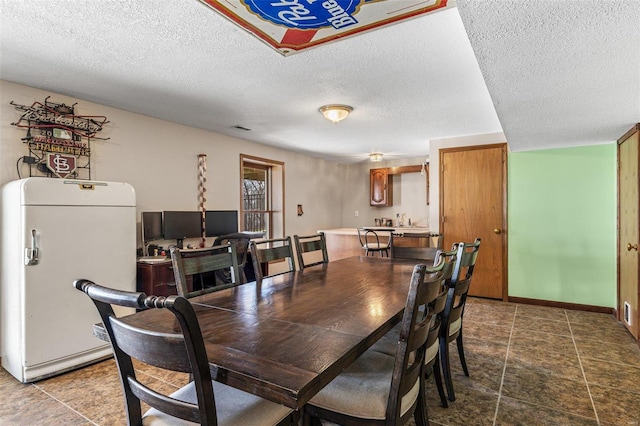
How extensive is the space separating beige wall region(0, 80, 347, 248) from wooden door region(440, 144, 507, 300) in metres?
2.66

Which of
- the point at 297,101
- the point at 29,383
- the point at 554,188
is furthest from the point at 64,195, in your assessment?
the point at 554,188

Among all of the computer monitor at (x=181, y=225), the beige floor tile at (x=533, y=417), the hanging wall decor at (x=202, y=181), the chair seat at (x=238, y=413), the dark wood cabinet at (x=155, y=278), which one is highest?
the hanging wall decor at (x=202, y=181)

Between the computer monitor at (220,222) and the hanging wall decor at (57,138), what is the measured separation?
137 cm

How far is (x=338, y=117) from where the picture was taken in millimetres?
3463

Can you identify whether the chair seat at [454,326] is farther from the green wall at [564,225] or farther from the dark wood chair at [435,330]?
the green wall at [564,225]

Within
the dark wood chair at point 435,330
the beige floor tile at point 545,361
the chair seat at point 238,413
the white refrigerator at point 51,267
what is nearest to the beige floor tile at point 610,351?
the beige floor tile at point 545,361

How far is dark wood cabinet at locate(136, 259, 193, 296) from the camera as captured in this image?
3.13 meters

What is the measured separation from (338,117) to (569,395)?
2.89 meters

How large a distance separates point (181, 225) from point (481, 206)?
3.91m

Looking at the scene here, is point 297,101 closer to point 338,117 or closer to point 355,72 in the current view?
point 338,117

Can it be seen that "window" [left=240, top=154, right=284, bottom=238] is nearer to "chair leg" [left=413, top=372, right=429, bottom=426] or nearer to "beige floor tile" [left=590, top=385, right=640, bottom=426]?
"chair leg" [left=413, top=372, right=429, bottom=426]

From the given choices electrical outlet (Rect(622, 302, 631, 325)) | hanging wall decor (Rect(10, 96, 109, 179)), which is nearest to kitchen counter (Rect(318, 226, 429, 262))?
electrical outlet (Rect(622, 302, 631, 325))

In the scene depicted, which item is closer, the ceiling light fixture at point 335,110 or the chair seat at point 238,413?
the chair seat at point 238,413

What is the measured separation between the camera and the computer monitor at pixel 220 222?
14.0 ft
